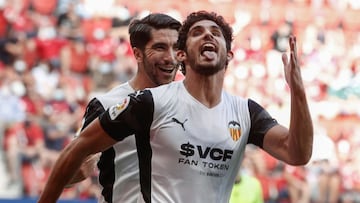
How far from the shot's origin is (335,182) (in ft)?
39.1

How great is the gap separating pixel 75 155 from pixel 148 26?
1.71m

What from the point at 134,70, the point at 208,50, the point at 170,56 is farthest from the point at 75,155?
the point at 134,70

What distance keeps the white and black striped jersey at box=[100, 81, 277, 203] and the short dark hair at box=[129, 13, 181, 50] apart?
4.41 feet

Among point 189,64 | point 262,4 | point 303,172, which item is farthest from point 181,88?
point 262,4

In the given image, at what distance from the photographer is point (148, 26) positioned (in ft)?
19.3

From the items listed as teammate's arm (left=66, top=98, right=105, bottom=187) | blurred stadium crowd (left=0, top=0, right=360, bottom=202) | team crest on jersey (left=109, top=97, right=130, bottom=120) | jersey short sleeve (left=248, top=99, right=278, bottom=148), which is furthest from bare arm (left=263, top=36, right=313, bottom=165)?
blurred stadium crowd (left=0, top=0, right=360, bottom=202)

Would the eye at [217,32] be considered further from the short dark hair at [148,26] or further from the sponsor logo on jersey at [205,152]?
the short dark hair at [148,26]

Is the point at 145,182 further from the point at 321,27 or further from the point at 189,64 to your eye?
the point at 321,27

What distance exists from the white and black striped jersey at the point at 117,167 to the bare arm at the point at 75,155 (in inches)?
25.5

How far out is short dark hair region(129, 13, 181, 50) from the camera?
5801 millimetres

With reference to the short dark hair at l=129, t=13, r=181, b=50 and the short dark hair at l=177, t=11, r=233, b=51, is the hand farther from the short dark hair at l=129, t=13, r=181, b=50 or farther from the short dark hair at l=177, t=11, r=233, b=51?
the short dark hair at l=129, t=13, r=181, b=50

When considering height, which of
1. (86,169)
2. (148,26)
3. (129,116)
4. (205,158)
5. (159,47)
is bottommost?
(86,169)

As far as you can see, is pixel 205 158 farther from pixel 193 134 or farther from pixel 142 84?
pixel 142 84

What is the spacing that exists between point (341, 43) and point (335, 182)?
2270mm
